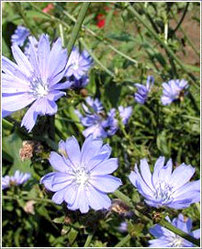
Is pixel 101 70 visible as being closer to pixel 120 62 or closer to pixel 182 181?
pixel 120 62

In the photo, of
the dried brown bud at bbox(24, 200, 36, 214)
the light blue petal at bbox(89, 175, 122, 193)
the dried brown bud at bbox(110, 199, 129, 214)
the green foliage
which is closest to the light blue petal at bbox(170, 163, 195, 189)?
the dried brown bud at bbox(110, 199, 129, 214)

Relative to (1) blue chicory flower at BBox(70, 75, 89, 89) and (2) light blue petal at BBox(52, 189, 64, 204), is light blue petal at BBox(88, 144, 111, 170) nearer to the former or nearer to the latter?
(2) light blue petal at BBox(52, 189, 64, 204)

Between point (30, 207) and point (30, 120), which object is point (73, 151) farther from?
point (30, 207)

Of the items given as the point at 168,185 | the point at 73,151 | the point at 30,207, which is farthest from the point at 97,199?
the point at 30,207

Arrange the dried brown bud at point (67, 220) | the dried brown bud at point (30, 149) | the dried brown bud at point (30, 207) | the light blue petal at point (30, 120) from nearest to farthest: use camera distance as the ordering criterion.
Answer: the light blue petal at point (30, 120)
the dried brown bud at point (30, 149)
the dried brown bud at point (67, 220)
the dried brown bud at point (30, 207)

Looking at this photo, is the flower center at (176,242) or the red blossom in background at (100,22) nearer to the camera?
the flower center at (176,242)

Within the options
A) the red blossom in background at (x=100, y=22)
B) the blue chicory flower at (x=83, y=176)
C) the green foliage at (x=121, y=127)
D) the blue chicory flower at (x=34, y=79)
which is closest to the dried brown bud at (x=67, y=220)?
the blue chicory flower at (x=83, y=176)

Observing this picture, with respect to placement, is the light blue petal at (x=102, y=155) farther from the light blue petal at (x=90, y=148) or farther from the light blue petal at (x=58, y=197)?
the light blue petal at (x=58, y=197)
